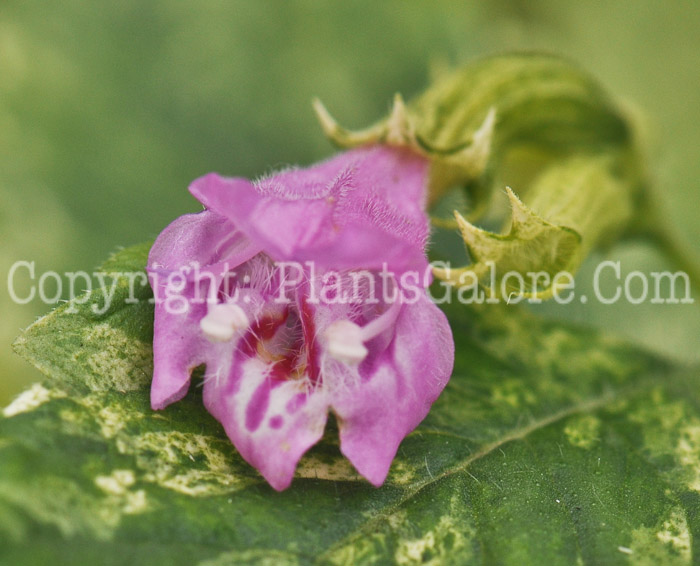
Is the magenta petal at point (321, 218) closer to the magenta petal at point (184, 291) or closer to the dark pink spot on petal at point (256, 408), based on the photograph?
the magenta petal at point (184, 291)

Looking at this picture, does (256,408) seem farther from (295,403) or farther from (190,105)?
(190,105)

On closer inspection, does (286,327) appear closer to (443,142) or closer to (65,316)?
(65,316)

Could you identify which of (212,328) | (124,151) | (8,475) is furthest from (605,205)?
(124,151)

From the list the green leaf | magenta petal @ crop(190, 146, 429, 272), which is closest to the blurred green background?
the green leaf

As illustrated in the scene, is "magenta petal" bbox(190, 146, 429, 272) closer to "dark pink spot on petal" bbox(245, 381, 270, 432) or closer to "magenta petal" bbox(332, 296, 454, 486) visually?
"magenta petal" bbox(332, 296, 454, 486)

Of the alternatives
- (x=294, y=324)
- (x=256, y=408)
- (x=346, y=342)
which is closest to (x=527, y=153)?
(x=294, y=324)

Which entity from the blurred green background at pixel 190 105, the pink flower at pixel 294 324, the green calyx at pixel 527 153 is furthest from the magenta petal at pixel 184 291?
the blurred green background at pixel 190 105
